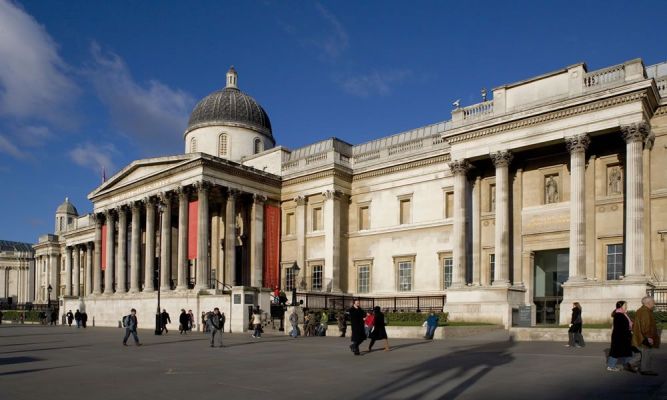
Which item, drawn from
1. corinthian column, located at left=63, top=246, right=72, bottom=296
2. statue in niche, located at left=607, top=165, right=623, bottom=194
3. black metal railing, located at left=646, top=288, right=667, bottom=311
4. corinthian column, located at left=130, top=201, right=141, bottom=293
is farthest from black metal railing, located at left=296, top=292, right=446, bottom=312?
corinthian column, located at left=63, top=246, right=72, bottom=296

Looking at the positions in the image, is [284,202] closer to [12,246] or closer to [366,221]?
[366,221]

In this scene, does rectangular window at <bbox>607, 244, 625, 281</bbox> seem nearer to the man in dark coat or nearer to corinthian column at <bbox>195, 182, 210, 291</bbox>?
the man in dark coat

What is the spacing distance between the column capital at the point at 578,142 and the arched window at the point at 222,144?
30.2 m

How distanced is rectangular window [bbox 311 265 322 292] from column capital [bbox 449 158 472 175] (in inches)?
505

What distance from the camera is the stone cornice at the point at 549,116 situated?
1097 inches

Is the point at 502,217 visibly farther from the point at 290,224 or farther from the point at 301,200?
the point at 290,224

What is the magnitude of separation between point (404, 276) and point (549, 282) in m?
9.78

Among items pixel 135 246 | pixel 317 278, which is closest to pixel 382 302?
pixel 317 278

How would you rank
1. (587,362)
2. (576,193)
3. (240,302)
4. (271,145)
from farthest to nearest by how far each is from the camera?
(271,145), (240,302), (576,193), (587,362)

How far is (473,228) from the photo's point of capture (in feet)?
112

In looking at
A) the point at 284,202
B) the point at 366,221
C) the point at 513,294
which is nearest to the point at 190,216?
the point at 284,202

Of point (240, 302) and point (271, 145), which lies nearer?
point (240, 302)

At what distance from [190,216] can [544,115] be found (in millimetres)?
23085

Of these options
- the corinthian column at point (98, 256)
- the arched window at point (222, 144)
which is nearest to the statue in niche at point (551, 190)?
the arched window at point (222, 144)
